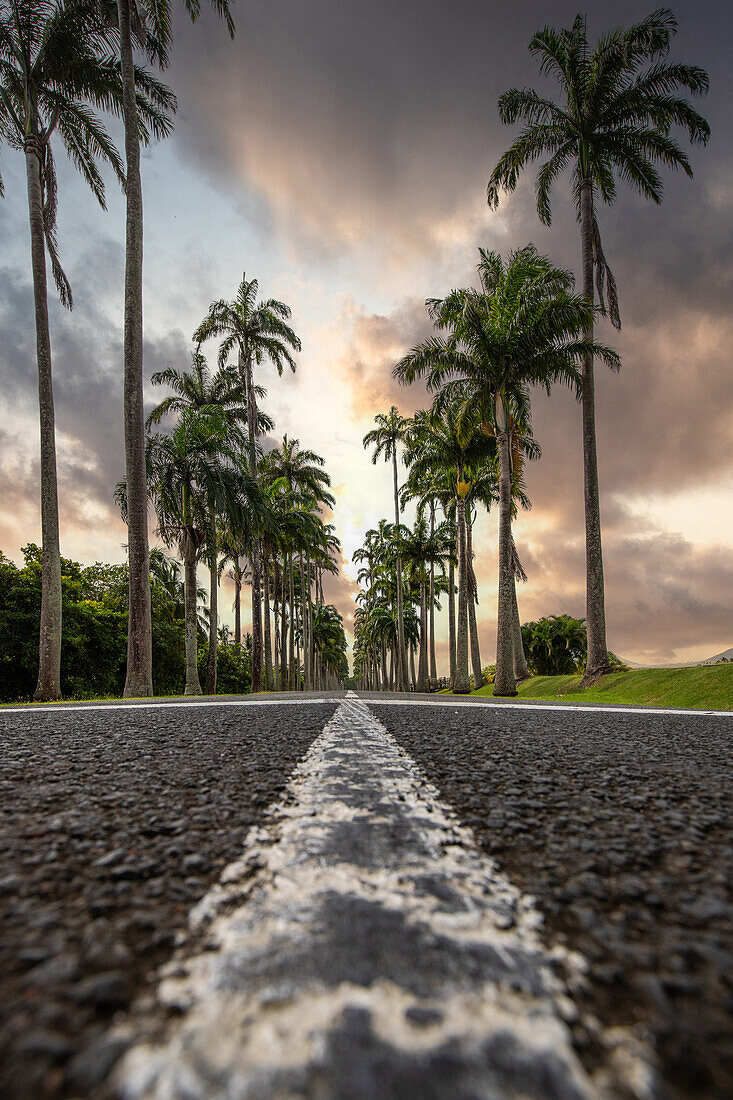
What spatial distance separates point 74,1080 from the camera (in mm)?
333

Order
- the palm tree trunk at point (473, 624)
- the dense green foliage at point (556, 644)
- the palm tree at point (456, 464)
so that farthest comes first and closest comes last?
the dense green foliage at point (556, 644)
the palm tree trunk at point (473, 624)
the palm tree at point (456, 464)

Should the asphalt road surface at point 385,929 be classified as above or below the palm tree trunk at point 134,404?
below

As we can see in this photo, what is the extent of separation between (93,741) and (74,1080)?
212cm

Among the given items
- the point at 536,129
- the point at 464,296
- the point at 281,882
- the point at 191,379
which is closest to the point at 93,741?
the point at 281,882

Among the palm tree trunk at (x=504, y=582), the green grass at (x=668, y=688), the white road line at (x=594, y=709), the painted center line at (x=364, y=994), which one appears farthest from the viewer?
the palm tree trunk at (x=504, y=582)

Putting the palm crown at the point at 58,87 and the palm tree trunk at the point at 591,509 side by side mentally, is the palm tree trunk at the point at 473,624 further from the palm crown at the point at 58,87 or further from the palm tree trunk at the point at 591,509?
the palm crown at the point at 58,87

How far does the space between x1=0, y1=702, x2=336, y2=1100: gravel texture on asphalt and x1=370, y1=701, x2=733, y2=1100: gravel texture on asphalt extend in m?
0.36

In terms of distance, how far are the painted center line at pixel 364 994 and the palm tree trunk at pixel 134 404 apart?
10.8m

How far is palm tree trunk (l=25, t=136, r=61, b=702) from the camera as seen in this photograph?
1085 centimetres

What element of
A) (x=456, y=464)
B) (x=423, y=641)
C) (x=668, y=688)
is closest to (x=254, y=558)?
(x=456, y=464)

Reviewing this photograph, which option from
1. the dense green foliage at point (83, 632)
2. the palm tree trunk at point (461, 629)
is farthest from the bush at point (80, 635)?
the palm tree trunk at point (461, 629)

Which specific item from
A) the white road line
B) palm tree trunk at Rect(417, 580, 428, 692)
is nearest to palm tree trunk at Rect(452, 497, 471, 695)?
palm tree trunk at Rect(417, 580, 428, 692)

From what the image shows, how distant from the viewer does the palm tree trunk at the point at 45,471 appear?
10.9 m

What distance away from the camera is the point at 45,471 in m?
11.4
